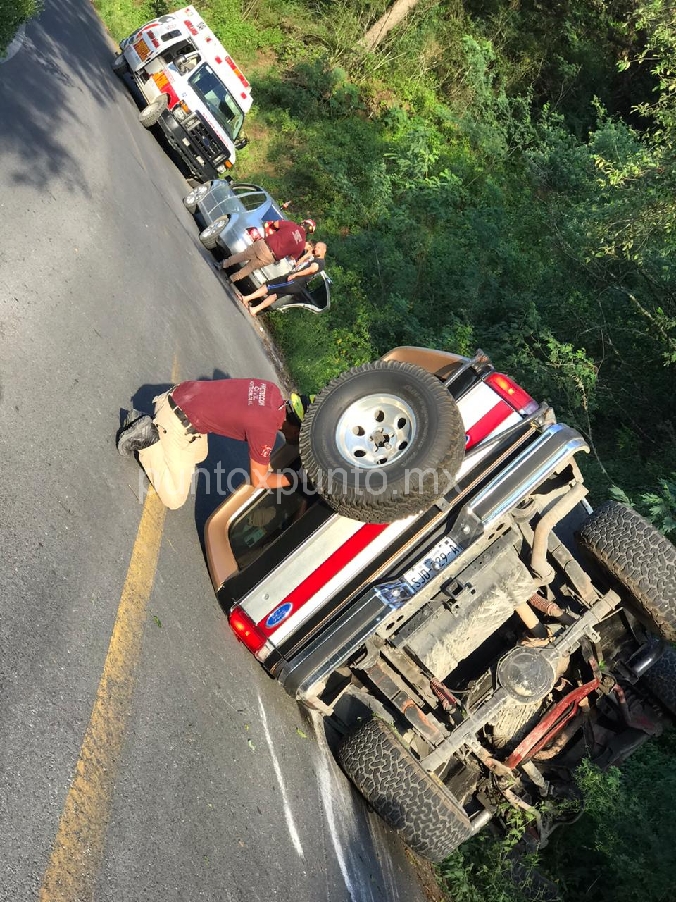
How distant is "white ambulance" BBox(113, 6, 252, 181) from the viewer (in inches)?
552

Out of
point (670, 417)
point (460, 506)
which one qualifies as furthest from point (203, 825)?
point (670, 417)

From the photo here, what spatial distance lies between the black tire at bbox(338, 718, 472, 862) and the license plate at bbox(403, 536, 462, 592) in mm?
975

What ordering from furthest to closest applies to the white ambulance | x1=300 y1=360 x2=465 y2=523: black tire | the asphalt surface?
1. the white ambulance
2. x1=300 y1=360 x2=465 y2=523: black tire
3. the asphalt surface

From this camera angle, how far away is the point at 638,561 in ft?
19.2

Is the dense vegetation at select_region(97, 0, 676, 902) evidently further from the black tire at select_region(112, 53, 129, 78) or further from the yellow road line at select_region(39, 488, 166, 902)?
the yellow road line at select_region(39, 488, 166, 902)

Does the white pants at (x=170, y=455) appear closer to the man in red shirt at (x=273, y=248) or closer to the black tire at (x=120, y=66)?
the man in red shirt at (x=273, y=248)

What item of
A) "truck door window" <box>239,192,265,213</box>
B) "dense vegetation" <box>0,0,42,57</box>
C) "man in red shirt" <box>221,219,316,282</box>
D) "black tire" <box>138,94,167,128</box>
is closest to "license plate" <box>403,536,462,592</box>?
"man in red shirt" <box>221,219,316,282</box>

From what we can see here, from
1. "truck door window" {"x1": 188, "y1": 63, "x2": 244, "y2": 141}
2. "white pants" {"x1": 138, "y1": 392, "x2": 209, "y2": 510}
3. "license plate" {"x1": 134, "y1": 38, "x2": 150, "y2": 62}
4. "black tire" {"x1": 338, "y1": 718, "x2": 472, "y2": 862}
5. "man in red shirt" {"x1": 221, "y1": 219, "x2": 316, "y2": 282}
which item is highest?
"license plate" {"x1": 134, "y1": 38, "x2": 150, "y2": 62}

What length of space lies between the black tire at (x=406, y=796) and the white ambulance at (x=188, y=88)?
11008 millimetres

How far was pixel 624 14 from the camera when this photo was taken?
20.8 metres

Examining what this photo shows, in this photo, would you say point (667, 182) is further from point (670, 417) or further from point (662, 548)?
point (662, 548)

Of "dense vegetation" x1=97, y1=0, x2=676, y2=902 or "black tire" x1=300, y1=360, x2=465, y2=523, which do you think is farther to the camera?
"dense vegetation" x1=97, y1=0, x2=676, y2=902

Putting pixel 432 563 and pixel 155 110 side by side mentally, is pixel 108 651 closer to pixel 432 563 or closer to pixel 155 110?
pixel 432 563

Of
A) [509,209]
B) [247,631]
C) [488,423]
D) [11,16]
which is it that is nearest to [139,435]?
[247,631]
